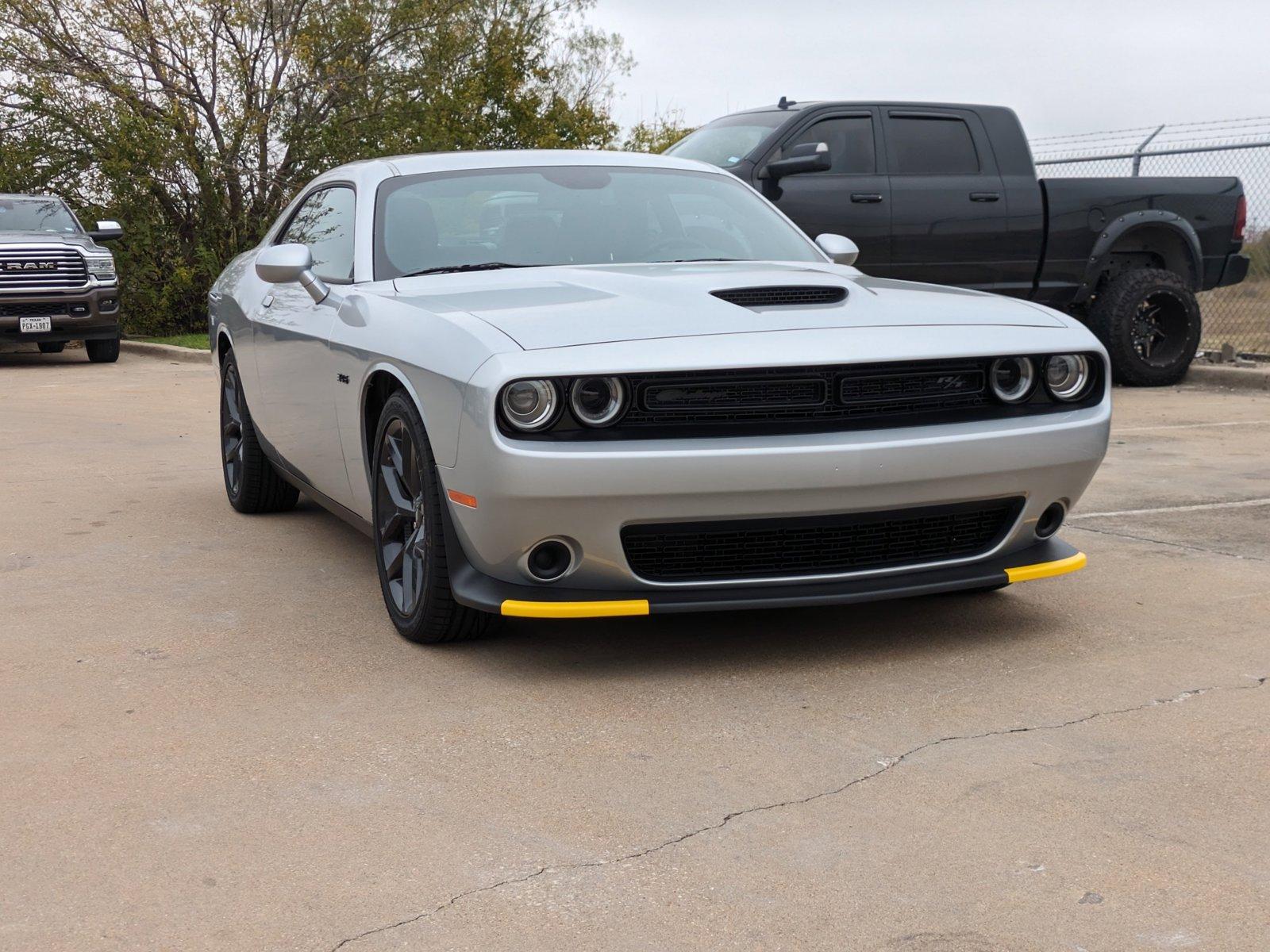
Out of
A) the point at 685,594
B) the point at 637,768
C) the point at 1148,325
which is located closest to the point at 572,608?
the point at 685,594

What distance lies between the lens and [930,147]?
413 inches

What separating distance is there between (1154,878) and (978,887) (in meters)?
0.32

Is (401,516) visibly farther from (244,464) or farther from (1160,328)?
(1160,328)

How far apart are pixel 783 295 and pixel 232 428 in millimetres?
3319

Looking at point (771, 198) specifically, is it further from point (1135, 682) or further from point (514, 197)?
point (1135, 682)

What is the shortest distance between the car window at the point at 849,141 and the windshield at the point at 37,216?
956 cm

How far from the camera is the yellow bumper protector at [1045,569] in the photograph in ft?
13.6

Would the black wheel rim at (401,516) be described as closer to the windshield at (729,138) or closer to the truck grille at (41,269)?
the windshield at (729,138)

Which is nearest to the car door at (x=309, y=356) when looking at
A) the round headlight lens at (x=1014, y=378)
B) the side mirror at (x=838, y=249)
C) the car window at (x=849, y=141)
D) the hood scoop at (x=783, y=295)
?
the hood scoop at (x=783, y=295)

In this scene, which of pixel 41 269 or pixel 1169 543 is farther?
pixel 41 269

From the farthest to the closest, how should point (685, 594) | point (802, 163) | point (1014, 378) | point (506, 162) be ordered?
1. point (802, 163)
2. point (506, 162)
3. point (1014, 378)
4. point (685, 594)

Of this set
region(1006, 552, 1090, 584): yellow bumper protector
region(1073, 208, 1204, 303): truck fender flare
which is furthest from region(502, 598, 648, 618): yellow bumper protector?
region(1073, 208, 1204, 303): truck fender flare

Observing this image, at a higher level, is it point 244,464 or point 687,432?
point 687,432

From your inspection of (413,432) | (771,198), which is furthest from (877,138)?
(413,432)
